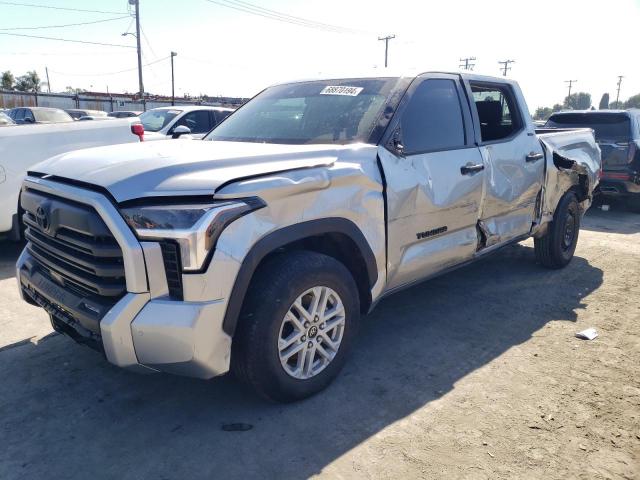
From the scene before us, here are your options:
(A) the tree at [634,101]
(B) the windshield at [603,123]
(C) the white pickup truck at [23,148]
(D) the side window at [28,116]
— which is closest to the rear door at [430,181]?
(C) the white pickup truck at [23,148]

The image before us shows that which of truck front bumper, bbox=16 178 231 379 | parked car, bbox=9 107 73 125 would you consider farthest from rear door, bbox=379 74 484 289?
parked car, bbox=9 107 73 125

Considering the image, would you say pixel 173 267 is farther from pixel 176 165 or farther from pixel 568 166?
pixel 568 166

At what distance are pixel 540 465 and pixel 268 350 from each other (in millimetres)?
1410

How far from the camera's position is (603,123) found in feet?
30.7

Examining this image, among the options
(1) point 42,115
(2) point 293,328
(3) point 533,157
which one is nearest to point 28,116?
(1) point 42,115

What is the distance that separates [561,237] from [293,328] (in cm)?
372

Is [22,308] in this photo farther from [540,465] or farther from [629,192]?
[629,192]

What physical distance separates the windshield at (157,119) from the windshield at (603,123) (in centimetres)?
725

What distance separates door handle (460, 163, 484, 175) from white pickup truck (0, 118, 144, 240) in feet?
12.5

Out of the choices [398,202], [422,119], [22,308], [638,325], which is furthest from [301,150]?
[638,325]

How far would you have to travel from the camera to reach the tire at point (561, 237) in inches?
208

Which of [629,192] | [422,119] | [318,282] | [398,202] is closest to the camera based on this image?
[318,282]

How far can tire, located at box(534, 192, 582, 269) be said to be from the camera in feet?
17.4

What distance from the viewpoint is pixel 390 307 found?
174 inches
